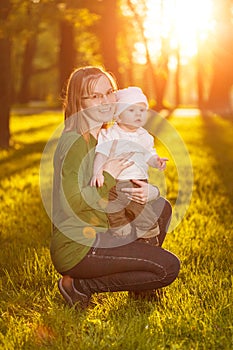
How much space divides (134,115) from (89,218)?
78cm

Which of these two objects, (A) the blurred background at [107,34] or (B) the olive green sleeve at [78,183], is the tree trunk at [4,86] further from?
(B) the olive green sleeve at [78,183]

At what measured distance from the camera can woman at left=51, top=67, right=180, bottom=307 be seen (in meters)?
3.90

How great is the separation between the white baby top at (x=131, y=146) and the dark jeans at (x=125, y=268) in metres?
0.48

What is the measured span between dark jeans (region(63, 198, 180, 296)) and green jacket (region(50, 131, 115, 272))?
0.08m

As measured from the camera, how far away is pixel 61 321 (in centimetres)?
387

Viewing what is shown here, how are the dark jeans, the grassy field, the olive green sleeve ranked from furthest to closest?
the dark jeans < the olive green sleeve < the grassy field

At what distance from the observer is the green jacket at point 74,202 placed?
12.6 feet

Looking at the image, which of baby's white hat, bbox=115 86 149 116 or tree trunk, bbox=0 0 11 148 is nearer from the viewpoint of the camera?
baby's white hat, bbox=115 86 149 116

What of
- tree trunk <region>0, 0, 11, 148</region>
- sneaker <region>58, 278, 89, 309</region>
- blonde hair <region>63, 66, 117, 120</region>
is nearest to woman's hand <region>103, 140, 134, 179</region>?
blonde hair <region>63, 66, 117, 120</region>

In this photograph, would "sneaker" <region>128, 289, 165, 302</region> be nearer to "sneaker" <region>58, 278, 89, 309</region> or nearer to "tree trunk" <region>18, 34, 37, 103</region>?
"sneaker" <region>58, 278, 89, 309</region>

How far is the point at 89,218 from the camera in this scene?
3.96 metres

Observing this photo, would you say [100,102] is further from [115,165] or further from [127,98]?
[115,165]

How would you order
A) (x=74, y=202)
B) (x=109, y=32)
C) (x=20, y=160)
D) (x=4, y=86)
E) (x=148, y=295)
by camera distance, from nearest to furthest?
(x=74, y=202)
(x=148, y=295)
(x=20, y=160)
(x=4, y=86)
(x=109, y=32)

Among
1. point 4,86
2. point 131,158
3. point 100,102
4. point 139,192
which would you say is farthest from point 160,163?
point 4,86
